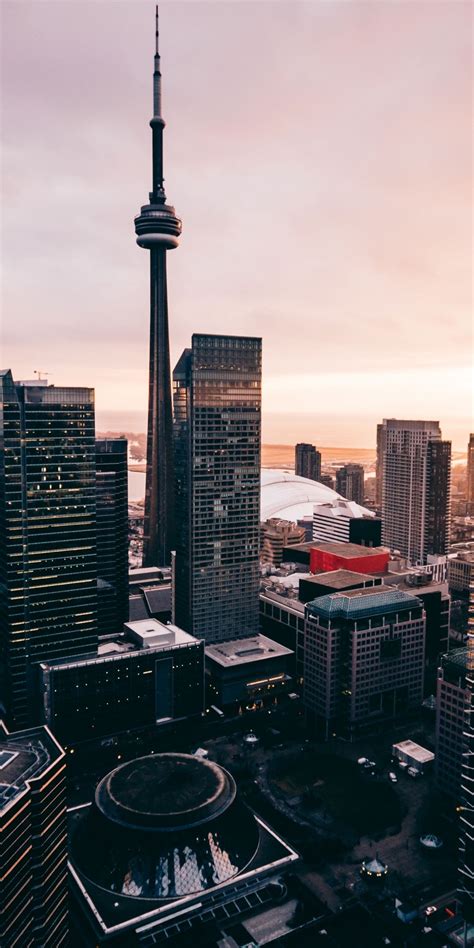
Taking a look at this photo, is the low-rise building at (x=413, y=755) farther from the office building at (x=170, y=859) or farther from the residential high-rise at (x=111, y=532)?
the residential high-rise at (x=111, y=532)

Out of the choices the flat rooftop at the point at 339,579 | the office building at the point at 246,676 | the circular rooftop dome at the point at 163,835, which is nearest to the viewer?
the circular rooftop dome at the point at 163,835

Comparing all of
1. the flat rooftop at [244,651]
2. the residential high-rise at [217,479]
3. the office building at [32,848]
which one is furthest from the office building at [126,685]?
the office building at [32,848]

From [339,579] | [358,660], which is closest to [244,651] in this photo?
[358,660]

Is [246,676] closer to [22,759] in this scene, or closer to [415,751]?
[415,751]

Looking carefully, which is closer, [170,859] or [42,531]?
[170,859]

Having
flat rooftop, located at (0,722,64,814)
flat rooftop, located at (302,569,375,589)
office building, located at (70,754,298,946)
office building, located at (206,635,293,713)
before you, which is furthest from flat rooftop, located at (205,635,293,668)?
flat rooftop, located at (0,722,64,814)

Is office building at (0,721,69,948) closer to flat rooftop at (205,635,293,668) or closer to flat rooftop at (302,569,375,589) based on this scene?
flat rooftop at (205,635,293,668)
